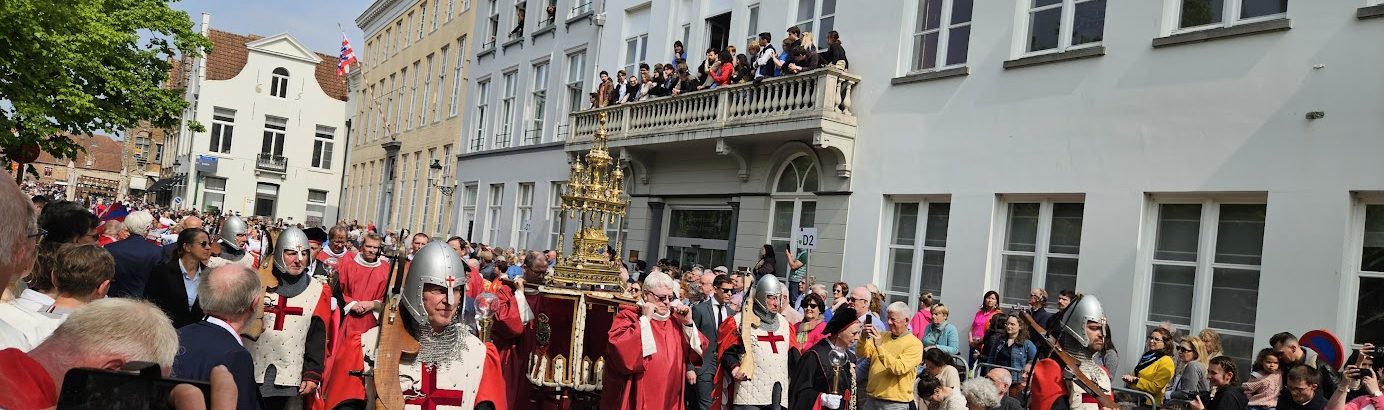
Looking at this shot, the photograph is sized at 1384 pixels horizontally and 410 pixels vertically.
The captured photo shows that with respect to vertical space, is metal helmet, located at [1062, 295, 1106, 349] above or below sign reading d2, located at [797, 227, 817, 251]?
below

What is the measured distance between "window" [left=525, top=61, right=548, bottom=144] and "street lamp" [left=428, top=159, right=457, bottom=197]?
5.12 meters

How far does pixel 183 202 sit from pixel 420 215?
24.7 meters

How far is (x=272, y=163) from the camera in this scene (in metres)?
55.5

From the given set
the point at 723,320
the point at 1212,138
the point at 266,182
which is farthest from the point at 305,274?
the point at 266,182

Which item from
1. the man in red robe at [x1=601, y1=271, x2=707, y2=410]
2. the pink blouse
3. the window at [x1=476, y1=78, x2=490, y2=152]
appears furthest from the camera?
the window at [x1=476, y1=78, x2=490, y2=152]

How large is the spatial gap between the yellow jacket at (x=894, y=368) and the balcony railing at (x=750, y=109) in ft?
24.6

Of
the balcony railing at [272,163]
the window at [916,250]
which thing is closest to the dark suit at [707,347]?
the window at [916,250]

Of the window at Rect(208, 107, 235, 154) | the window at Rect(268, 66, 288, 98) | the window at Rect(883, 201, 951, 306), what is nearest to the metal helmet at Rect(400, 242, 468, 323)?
the window at Rect(883, 201, 951, 306)

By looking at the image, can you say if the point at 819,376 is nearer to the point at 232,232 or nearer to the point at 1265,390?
the point at 1265,390

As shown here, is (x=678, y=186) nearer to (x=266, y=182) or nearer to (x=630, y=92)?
(x=630, y=92)

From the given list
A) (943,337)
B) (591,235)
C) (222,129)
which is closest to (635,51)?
(943,337)

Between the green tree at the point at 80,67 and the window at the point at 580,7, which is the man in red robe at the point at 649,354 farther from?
the window at the point at 580,7

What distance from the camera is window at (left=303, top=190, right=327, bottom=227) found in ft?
185

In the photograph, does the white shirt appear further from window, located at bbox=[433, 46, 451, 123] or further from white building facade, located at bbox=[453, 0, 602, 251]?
window, located at bbox=[433, 46, 451, 123]
